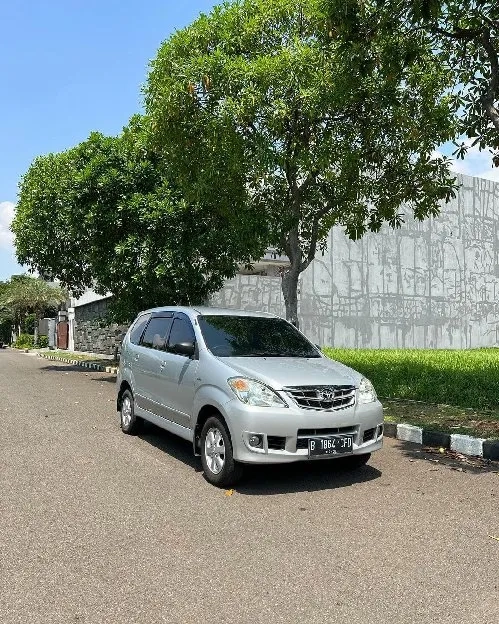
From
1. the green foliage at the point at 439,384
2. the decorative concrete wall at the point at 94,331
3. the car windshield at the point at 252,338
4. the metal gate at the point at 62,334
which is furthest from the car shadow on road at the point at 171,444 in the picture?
the metal gate at the point at 62,334

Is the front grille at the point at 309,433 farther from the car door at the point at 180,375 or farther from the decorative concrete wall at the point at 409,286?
the decorative concrete wall at the point at 409,286

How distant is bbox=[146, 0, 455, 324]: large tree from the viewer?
37.4 feet

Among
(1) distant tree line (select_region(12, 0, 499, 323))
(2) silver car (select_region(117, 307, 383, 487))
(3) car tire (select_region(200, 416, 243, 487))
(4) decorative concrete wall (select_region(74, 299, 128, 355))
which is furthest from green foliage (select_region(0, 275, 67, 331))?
(3) car tire (select_region(200, 416, 243, 487))

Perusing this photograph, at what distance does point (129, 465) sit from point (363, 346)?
80.6ft

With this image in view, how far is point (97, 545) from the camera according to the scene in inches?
170

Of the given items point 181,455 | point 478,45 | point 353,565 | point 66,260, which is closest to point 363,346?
point 66,260

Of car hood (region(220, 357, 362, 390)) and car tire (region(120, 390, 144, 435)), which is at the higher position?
car hood (region(220, 357, 362, 390))

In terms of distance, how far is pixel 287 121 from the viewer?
12.3 meters

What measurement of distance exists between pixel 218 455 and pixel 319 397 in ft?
3.75

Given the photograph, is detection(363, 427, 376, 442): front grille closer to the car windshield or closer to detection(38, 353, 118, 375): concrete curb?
the car windshield

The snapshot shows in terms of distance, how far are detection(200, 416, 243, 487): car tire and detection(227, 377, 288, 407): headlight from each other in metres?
0.38

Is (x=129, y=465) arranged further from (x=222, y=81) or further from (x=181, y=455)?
(x=222, y=81)

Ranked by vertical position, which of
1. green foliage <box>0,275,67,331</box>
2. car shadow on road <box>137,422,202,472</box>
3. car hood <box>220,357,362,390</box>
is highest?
green foliage <box>0,275,67,331</box>

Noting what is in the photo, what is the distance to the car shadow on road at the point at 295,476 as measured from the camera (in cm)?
585
